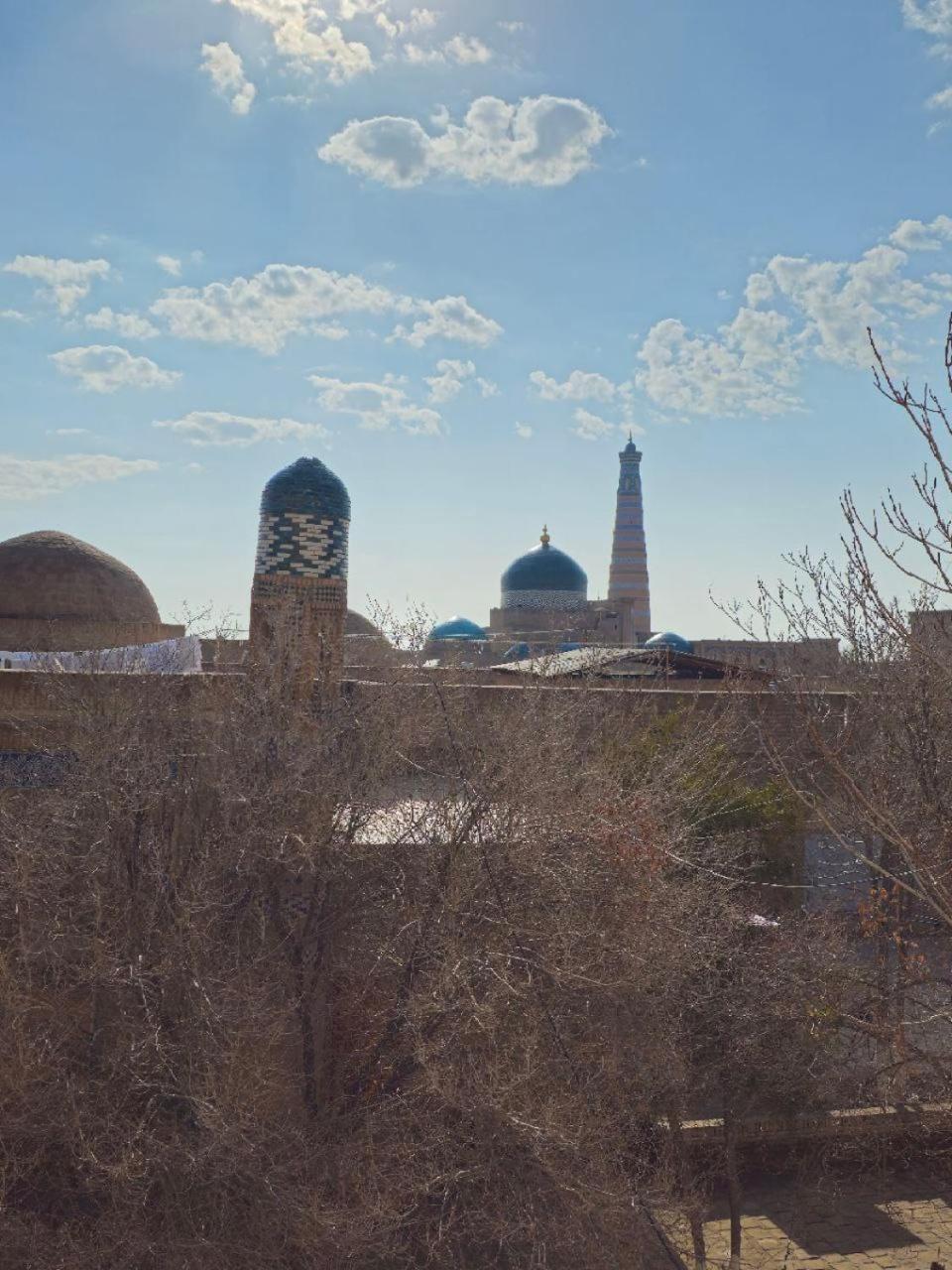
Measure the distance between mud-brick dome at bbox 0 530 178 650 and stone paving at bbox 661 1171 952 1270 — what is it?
1489cm

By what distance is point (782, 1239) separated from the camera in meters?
7.81

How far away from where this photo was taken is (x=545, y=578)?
4553 cm

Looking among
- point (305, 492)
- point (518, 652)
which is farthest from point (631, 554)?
point (305, 492)

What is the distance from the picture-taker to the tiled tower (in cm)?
1152

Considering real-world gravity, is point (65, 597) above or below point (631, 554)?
below

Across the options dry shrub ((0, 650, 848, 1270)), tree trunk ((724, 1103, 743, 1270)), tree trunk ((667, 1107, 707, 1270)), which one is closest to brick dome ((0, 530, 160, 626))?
dry shrub ((0, 650, 848, 1270))

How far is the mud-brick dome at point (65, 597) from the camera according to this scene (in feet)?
65.9

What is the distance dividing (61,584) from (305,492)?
1075 cm

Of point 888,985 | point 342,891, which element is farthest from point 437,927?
point 888,985

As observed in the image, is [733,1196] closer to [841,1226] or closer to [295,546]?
[841,1226]

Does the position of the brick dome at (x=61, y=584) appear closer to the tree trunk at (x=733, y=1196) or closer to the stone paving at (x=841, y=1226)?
the stone paving at (x=841, y=1226)

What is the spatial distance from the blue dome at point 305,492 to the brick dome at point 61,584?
9860 millimetres

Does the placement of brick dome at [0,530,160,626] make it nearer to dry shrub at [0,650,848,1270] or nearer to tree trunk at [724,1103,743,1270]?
dry shrub at [0,650,848,1270]

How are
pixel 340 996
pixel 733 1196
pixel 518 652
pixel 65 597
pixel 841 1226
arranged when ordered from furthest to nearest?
1. pixel 518 652
2. pixel 65 597
3. pixel 841 1226
4. pixel 340 996
5. pixel 733 1196
